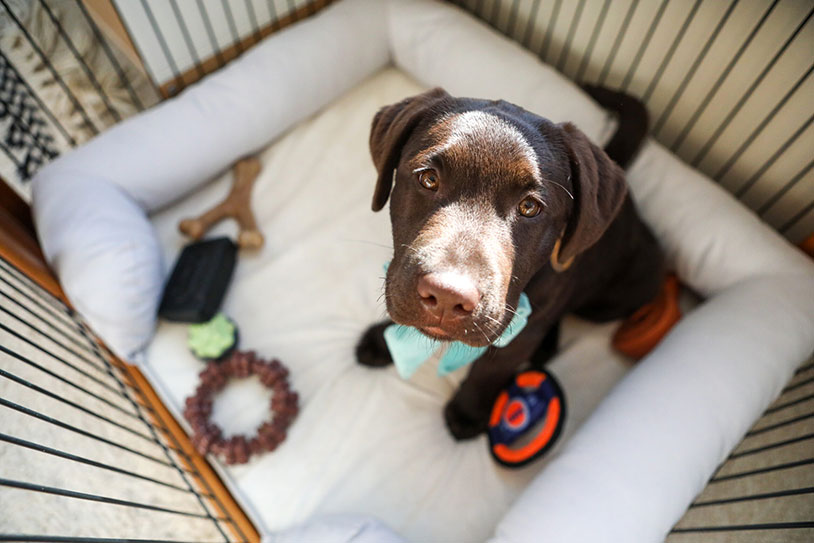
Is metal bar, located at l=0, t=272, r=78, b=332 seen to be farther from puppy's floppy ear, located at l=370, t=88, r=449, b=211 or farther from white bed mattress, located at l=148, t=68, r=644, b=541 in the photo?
puppy's floppy ear, located at l=370, t=88, r=449, b=211

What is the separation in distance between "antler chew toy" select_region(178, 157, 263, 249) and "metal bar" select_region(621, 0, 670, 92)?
1376 mm

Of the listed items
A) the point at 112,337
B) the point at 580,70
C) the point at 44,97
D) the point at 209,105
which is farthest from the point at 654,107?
the point at 44,97

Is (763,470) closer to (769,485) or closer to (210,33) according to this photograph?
(769,485)

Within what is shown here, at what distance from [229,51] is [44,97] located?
0.66 meters

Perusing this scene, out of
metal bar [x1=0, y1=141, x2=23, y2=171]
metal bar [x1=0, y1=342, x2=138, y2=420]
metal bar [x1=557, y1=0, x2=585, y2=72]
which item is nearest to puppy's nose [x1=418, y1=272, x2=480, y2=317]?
metal bar [x1=0, y1=342, x2=138, y2=420]

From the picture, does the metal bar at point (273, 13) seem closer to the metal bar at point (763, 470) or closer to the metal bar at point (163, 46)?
the metal bar at point (163, 46)

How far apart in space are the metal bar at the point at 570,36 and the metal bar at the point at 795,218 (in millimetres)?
948

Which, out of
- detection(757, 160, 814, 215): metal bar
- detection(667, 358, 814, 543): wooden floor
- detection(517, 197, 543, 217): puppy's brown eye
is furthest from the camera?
detection(757, 160, 814, 215): metal bar

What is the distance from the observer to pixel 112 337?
1.50m

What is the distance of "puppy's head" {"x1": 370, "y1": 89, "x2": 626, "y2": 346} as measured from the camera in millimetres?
875

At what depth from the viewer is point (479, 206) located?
93 centimetres

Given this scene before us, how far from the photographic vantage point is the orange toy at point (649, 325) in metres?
1.66

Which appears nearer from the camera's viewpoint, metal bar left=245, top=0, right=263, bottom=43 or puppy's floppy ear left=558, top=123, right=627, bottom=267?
puppy's floppy ear left=558, top=123, right=627, bottom=267

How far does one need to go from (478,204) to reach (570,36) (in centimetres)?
127
